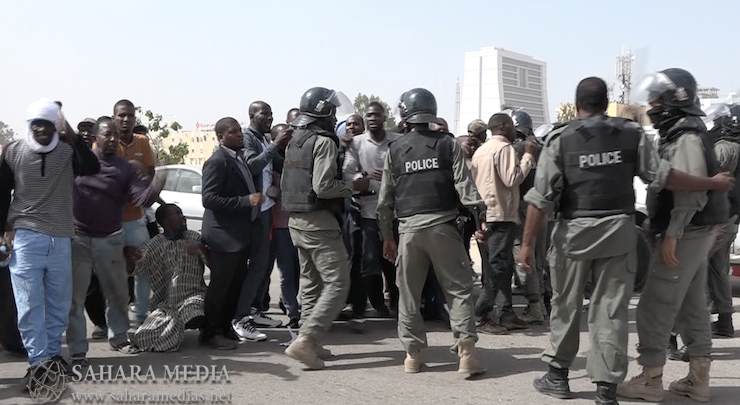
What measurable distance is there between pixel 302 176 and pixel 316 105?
562 millimetres

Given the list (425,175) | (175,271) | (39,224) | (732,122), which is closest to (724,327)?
(732,122)

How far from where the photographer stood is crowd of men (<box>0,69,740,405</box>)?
14.6ft

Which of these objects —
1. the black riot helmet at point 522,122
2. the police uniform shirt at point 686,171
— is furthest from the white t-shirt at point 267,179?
the police uniform shirt at point 686,171

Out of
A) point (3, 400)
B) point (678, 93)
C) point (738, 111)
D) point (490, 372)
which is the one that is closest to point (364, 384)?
point (490, 372)

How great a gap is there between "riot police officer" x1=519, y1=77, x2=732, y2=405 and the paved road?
56 centimetres

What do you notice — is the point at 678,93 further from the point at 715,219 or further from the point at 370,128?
the point at 370,128

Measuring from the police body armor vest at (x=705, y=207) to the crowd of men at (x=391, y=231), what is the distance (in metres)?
0.01

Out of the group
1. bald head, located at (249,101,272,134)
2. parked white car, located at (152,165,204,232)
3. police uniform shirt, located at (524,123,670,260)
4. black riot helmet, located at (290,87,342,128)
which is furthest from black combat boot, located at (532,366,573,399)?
parked white car, located at (152,165,204,232)

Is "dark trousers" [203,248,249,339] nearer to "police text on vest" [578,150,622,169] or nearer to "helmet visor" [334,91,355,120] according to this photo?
"helmet visor" [334,91,355,120]

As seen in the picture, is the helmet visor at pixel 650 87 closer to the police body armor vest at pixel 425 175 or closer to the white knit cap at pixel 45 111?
the police body armor vest at pixel 425 175

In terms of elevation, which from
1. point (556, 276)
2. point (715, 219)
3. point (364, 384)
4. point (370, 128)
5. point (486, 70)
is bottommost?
point (364, 384)

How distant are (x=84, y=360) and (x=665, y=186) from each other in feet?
13.9

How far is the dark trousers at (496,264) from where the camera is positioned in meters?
6.69

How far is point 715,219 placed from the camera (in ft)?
15.5
